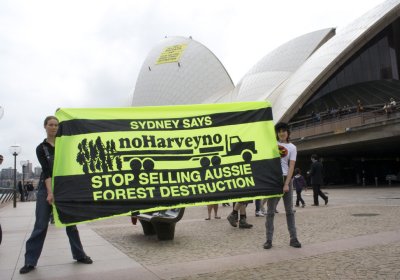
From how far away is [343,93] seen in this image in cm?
3534

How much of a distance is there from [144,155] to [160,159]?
0.60 ft

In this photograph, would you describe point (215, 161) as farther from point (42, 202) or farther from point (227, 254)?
point (42, 202)

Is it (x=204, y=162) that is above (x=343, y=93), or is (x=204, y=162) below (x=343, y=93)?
below

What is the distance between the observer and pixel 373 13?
32.8 metres

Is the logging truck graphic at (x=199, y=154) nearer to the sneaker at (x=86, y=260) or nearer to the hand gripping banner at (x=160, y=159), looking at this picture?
the hand gripping banner at (x=160, y=159)

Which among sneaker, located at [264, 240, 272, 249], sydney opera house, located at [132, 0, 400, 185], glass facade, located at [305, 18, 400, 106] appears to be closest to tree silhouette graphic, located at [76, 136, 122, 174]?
sneaker, located at [264, 240, 272, 249]

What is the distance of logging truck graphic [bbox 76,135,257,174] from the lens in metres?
4.18

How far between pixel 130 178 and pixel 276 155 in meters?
1.83

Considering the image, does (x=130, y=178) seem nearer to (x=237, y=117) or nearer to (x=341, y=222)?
(x=237, y=117)

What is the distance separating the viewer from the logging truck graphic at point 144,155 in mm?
4184

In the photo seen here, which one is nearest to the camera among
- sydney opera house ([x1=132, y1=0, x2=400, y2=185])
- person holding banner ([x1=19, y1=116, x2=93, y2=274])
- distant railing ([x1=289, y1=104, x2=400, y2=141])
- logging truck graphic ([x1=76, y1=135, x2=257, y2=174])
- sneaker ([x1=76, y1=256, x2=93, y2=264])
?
logging truck graphic ([x1=76, y1=135, x2=257, y2=174])

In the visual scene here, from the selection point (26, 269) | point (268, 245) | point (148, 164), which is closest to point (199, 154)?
point (148, 164)

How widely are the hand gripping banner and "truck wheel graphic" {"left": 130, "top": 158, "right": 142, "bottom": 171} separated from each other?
0.04ft

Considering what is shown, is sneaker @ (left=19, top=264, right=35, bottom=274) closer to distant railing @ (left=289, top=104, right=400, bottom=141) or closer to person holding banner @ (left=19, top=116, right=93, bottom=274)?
person holding banner @ (left=19, top=116, right=93, bottom=274)
